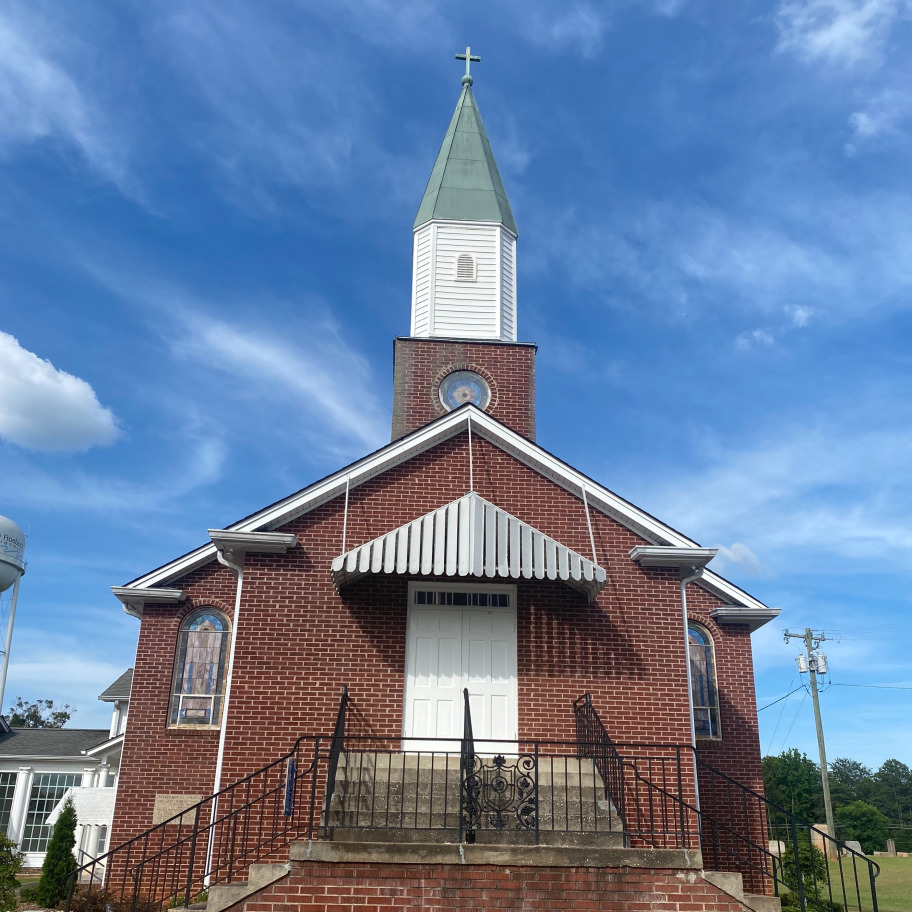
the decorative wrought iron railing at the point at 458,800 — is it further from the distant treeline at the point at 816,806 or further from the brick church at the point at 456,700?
the distant treeline at the point at 816,806

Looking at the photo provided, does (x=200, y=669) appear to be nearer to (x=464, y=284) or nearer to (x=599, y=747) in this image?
(x=599, y=747)

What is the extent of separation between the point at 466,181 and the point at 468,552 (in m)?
13.9

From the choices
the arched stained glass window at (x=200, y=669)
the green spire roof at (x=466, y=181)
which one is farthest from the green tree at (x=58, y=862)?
the green spire roof at (x=466, y=181)

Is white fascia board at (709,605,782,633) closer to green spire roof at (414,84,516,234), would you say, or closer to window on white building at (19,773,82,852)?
green spire roof at (414,84,516,234)

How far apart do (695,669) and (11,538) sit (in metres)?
20.3

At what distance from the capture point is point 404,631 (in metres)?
11.9

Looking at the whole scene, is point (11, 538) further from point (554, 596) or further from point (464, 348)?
point (554, 596)

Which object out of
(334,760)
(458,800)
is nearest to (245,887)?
(334,760)

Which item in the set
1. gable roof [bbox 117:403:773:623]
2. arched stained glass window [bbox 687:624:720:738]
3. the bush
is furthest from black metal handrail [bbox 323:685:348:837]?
the bush

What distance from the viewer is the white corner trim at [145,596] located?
52.4ft

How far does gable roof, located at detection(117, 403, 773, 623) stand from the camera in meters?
12.0

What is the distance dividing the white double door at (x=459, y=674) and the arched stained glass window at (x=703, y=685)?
21.2 ft

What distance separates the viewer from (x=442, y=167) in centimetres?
2295

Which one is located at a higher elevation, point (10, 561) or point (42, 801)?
point (10, 561)
